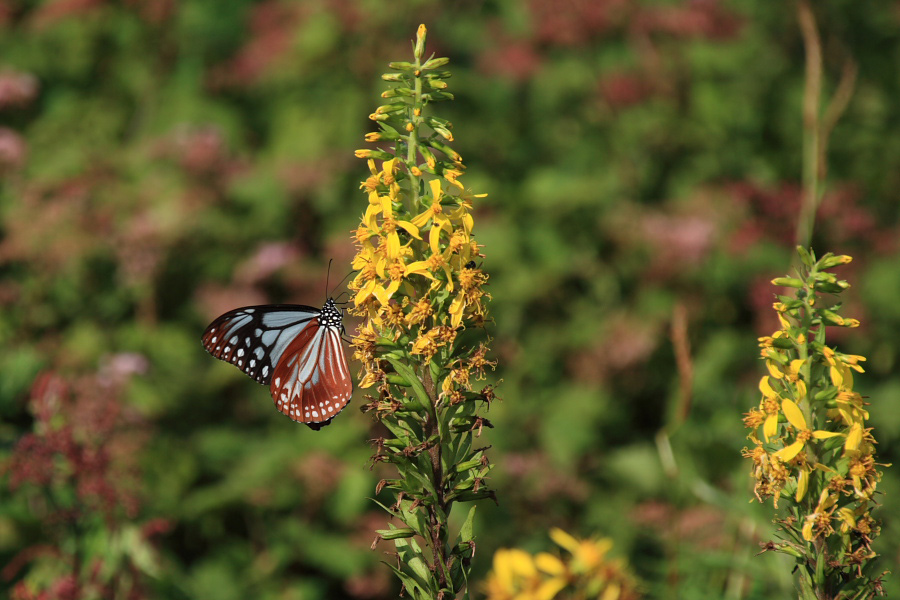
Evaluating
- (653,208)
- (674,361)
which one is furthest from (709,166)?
(674,361)

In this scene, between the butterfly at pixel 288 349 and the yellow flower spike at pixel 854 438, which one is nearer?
the yellow flower spike at pixel 854 438

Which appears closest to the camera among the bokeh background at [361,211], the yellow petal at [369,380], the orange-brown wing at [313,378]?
the yellow petal at [369,380]

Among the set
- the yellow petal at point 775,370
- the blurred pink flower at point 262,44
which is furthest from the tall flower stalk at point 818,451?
the blurred pink flower at point 262,44

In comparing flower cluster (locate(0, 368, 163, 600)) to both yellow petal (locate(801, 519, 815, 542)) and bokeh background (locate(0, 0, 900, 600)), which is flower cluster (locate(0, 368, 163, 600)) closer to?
bokeh background (locate(0, 0, 900, 600))

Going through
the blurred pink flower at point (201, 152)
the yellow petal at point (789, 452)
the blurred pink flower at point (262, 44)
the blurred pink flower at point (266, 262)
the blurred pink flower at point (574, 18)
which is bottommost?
the yellow petal at point (789, 452)

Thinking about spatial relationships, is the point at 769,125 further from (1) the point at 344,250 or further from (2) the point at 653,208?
(1) the point at 344,250

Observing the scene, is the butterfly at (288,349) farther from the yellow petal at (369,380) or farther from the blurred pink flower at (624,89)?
the blurred pink flower at (624,89)
